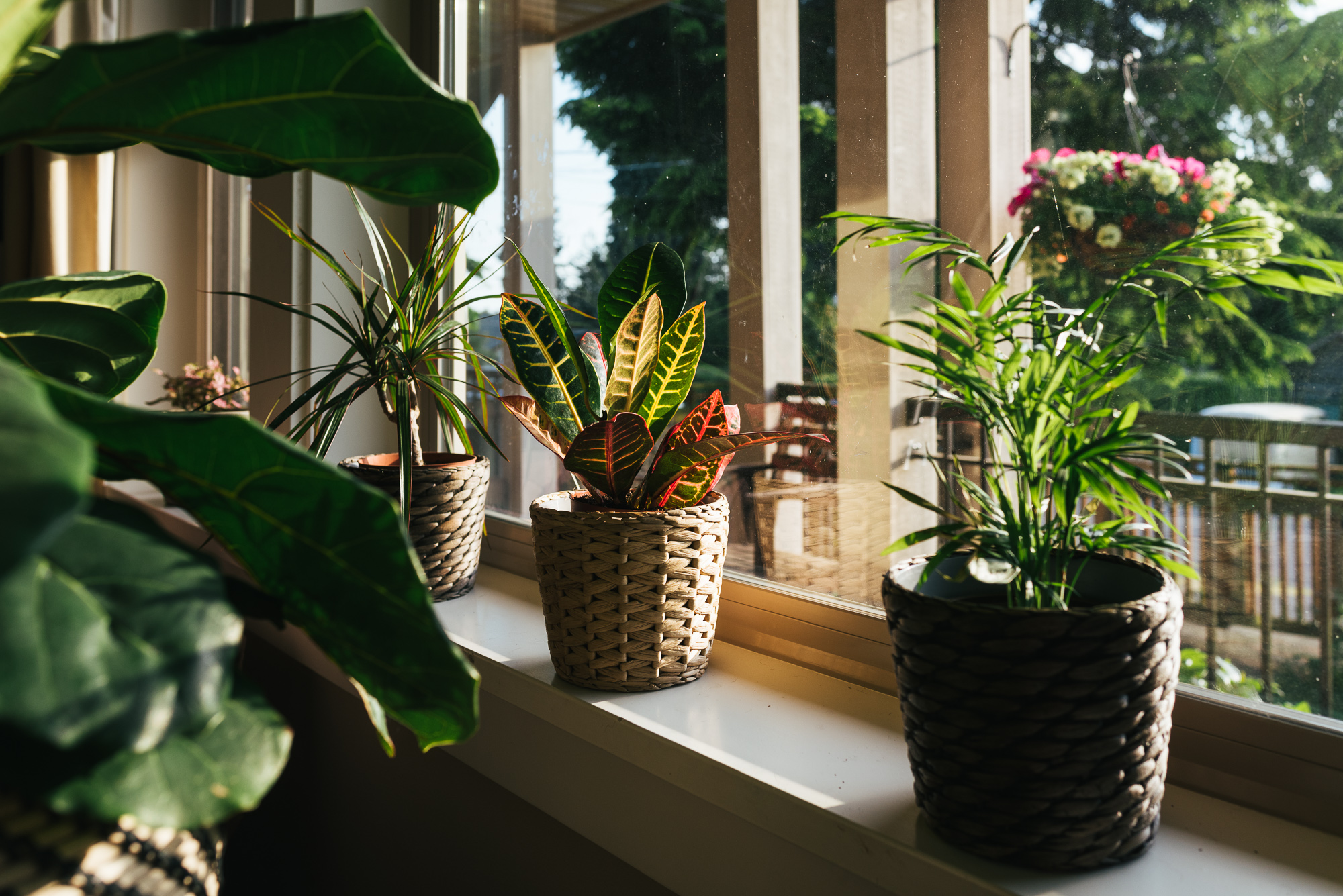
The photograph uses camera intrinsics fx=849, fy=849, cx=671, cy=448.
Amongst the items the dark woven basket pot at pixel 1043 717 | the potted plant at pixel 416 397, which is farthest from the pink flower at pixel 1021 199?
the potted plant at pixel 416 397

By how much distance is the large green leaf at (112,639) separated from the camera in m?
0.27

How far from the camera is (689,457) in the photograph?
0.90 meters

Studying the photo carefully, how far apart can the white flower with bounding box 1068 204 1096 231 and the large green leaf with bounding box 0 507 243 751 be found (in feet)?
2.71

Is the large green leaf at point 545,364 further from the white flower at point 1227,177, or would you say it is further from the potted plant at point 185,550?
the white flower at point 1227,177

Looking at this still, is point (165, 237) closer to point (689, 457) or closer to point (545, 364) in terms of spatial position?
point (545, 364)

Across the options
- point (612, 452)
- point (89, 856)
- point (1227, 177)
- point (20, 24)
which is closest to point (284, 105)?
point (20, 24)

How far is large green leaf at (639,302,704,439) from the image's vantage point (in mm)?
943

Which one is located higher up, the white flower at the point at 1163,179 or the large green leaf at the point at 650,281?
the white flower at the point at 1163,179

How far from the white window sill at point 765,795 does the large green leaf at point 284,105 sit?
1.92ft

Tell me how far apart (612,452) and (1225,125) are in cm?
65

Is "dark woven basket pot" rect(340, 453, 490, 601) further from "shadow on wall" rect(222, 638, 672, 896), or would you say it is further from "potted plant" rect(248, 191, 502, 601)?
"shadow on wall" rect(222, 638, 672, 896)

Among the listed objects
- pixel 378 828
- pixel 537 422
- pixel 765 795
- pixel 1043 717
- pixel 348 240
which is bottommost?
pixel 378 828

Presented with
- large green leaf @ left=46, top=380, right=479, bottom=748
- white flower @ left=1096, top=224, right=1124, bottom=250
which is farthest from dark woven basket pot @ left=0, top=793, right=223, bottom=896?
white flower @ left=1096, top=224, right=1124, bottom=250

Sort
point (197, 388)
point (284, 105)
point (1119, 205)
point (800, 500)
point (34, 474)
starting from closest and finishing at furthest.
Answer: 1. point (34, 474)
2. point (284, 105)
3. point (1119, 205)
4. point (800, 500)
5. point (197, 388)
